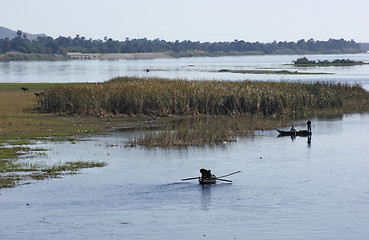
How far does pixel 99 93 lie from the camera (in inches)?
2267

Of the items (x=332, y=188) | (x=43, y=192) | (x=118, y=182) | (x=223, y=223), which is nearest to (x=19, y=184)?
(x=43, y=192)

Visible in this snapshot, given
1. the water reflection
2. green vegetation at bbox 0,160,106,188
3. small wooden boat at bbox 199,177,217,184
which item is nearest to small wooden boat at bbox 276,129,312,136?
green vegetation at bbox 0,160,106,188

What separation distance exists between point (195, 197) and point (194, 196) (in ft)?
0.63

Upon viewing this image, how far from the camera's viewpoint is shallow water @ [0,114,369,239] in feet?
79.9

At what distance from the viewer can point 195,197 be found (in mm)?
29078

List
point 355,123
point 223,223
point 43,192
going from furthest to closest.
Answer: point 355,123
point 43,192
point 223,223

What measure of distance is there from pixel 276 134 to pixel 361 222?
23.1 m

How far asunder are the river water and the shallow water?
0.04 metres

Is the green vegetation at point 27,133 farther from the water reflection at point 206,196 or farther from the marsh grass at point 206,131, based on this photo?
the water reflection at point 206,196

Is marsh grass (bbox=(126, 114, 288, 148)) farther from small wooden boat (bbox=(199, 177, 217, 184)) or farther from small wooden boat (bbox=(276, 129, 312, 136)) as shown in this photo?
small wooden boat (bbox=(199, 177, 217, 184))

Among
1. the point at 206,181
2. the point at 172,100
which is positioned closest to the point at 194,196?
the point at 206,181

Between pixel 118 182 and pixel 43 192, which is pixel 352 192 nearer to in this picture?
pixel 118 182

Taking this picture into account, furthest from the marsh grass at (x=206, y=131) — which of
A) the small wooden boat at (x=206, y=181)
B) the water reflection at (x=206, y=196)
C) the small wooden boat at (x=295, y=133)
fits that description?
the water reflection at (x=206, y=196)

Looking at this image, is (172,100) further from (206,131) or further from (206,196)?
(206,196)
